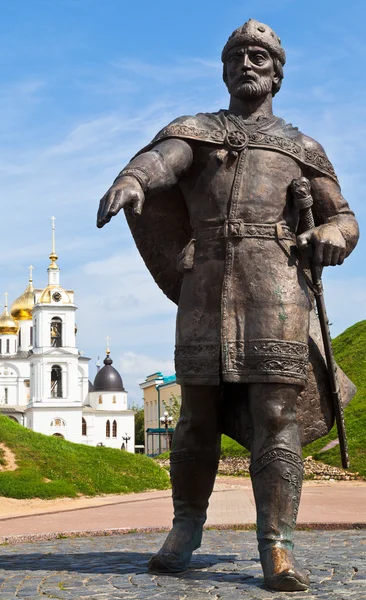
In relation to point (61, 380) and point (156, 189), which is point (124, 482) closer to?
point (156, 189)

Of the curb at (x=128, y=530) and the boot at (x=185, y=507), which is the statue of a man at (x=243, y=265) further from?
the curb at (x=128, y=530)

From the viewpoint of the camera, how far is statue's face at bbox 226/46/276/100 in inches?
194

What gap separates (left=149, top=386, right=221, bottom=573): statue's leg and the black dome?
294 feet

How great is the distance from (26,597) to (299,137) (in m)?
2.81

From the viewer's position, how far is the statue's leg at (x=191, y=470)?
4754mm

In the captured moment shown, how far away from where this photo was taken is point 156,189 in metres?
4.65

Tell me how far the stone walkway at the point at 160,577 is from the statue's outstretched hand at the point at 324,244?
5.36ft

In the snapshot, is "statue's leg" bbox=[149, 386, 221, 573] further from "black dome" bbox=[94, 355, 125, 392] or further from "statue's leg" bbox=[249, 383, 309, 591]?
"black dome" bbox=[94, 355, 125, 392]

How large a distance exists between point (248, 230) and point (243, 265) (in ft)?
0.62

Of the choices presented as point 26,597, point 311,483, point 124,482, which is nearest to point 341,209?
point 26,597

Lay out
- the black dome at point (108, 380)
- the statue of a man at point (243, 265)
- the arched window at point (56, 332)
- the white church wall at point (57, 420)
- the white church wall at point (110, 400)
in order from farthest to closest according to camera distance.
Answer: the black dome at point (108, 380) < the white church wall at point (110, 400) < the arched window at point (56, 332) < the white church wall at point (57, 420) < the statue of a man at point (243, 265)

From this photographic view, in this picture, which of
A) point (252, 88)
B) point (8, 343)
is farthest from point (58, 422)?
point (252, 88)

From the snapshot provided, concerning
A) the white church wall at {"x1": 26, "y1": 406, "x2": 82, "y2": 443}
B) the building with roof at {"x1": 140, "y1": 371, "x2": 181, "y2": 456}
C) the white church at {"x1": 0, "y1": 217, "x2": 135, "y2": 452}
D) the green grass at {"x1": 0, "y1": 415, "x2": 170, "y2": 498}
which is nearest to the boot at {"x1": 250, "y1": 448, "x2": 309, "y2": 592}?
the green grass at {"x1": 0, "y1": 415, "x2": 170, "y2": 498}

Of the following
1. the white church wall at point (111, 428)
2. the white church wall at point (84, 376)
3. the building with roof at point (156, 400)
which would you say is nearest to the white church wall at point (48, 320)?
the building with roof at point (156, 400)
